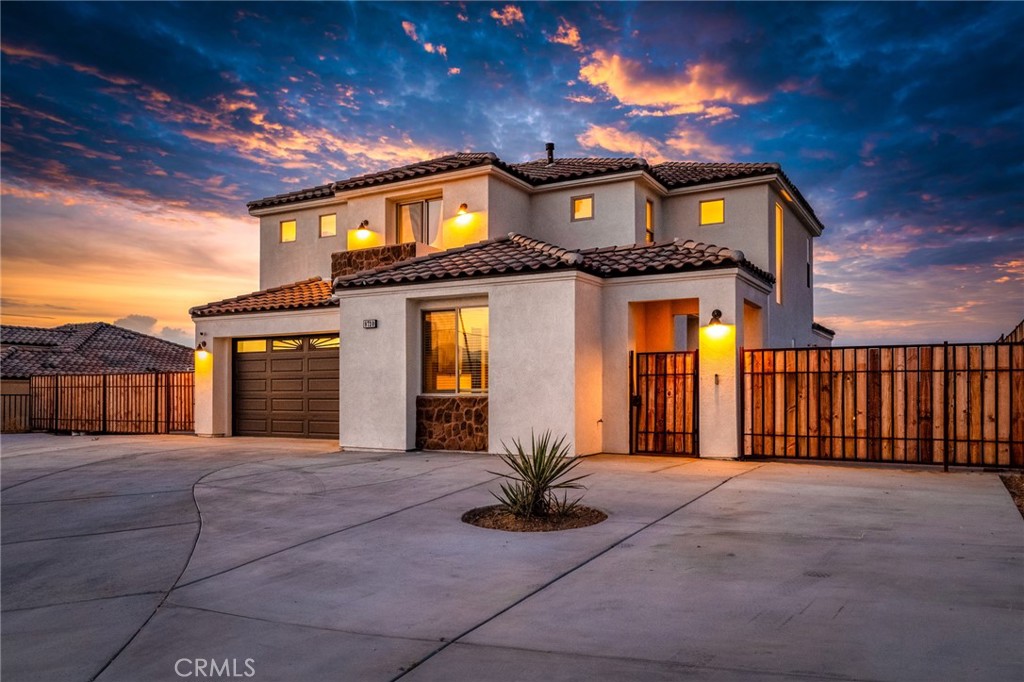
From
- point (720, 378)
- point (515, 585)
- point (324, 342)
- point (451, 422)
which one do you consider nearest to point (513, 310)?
point (451, 422)

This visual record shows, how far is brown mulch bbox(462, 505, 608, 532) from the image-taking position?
7.24 m

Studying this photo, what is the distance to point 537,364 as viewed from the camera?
13.4 m

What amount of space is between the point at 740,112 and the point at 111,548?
17111mm

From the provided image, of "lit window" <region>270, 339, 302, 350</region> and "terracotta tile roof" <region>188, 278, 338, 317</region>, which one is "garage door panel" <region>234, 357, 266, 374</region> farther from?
"terracotta tile roof" <region>188, 278, 338, 317</region>

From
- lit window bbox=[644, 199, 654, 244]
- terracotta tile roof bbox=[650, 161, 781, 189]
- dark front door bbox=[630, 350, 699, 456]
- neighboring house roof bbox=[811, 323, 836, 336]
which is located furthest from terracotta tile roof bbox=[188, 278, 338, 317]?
neighboring house roof bbox=[811, 323, 836, 336]

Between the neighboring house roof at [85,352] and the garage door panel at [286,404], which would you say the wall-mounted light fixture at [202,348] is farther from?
the neighboring house roof at [85,352]

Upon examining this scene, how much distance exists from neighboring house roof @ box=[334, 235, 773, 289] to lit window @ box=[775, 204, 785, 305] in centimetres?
415

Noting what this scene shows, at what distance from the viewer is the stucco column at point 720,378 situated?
12805 millimetres

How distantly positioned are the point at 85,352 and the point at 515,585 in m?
35.6

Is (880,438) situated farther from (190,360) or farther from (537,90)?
(190,360)

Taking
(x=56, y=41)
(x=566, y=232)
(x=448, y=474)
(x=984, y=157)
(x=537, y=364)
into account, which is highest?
(x=56, y=41)

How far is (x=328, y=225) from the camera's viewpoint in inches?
861

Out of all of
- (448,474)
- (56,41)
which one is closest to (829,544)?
(448,474)

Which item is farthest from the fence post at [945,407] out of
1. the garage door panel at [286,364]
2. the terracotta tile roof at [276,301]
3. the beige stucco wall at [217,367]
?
the beige stucco wall at [217,367]
